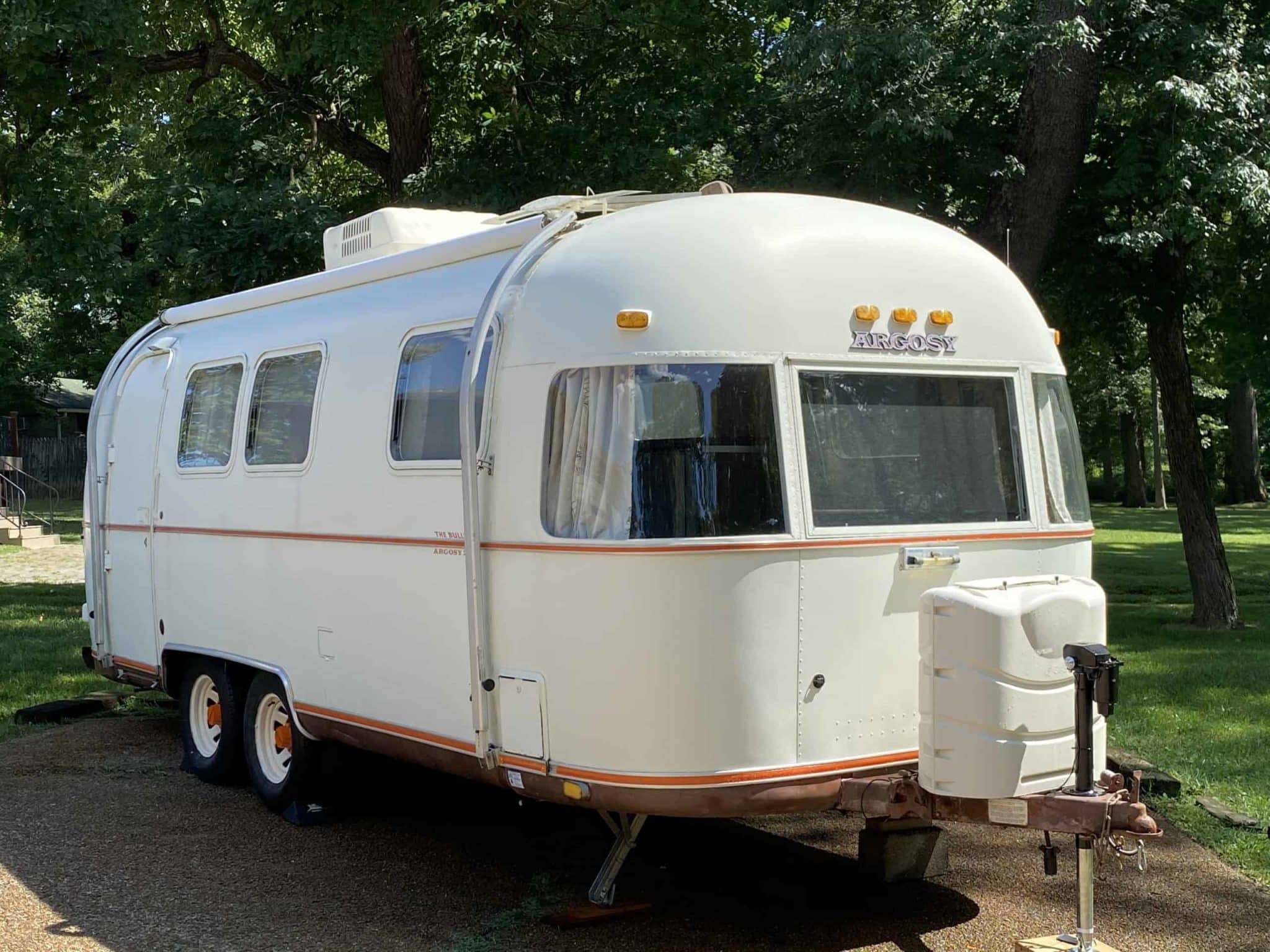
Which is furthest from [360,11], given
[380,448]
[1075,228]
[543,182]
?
[380,448]

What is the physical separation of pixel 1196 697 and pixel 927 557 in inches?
260

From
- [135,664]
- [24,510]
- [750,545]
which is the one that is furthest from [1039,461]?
[24,510]

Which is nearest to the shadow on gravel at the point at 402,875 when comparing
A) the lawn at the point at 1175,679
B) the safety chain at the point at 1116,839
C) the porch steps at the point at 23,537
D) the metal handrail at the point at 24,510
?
the safety chain at the point at 1116,839

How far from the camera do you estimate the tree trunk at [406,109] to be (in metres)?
15.3

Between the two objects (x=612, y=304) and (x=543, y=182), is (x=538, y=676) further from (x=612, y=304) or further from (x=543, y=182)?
(x=543, y=182)

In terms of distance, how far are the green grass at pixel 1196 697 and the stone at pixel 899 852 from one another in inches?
63.1

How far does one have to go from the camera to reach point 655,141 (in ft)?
47.3

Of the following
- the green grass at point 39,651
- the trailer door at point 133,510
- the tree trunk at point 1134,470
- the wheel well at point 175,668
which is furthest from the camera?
the tree trunk at point 1134,470

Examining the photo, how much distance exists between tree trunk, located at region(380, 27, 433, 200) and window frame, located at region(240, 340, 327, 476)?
7.58 meters

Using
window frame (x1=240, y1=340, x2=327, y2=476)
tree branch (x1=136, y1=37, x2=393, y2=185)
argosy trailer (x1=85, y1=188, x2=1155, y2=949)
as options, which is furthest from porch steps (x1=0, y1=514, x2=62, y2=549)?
argosy trailer (x1=85, y1=188, x2=1155, y2=949)

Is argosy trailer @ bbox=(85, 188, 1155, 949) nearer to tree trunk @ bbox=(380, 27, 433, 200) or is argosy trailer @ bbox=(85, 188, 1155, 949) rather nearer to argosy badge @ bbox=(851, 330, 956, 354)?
argosy badge @ bbox=(851, 330, 956, 354)

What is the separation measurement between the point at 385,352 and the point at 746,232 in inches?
78.9

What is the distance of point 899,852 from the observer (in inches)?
255

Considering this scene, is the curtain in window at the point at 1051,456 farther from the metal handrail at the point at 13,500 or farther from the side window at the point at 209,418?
the metal handrail at the point at 13,500
